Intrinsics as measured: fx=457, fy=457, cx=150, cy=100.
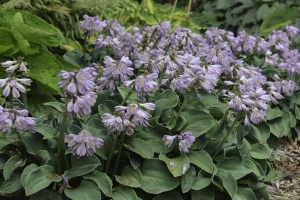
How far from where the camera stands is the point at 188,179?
9.91 ft

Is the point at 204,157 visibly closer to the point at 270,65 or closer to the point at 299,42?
the point at 270,65

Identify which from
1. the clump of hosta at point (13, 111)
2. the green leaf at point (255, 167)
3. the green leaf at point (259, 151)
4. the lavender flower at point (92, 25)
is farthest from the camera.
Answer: the lavender flower at point (92, 25)

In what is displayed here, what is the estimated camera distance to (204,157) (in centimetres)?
309

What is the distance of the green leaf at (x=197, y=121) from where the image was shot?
10.4ft

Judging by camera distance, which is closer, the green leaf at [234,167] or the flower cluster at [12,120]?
the flower cluster at [12,120]

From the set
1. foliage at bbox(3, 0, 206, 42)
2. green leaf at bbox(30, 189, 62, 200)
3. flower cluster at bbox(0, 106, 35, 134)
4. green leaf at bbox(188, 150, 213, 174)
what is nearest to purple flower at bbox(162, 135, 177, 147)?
green leaf at bbox(188, 150, 213, 174)

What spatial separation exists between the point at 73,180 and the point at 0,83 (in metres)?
0.78

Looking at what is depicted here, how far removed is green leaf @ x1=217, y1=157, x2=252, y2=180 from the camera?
10.4 ft

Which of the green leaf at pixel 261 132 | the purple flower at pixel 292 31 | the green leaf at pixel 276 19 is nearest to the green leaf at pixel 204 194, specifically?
the green leaf at pixel 261 132

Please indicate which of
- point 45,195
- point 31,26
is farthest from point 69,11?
point 45,195

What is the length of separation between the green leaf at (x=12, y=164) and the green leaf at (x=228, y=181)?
1296 mm

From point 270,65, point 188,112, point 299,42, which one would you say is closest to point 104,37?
point 188,112

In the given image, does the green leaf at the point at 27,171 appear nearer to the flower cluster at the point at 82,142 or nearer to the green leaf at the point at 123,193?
the flower cluster at the point at 82,142

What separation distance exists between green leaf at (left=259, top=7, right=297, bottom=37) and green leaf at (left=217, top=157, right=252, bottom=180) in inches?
158
